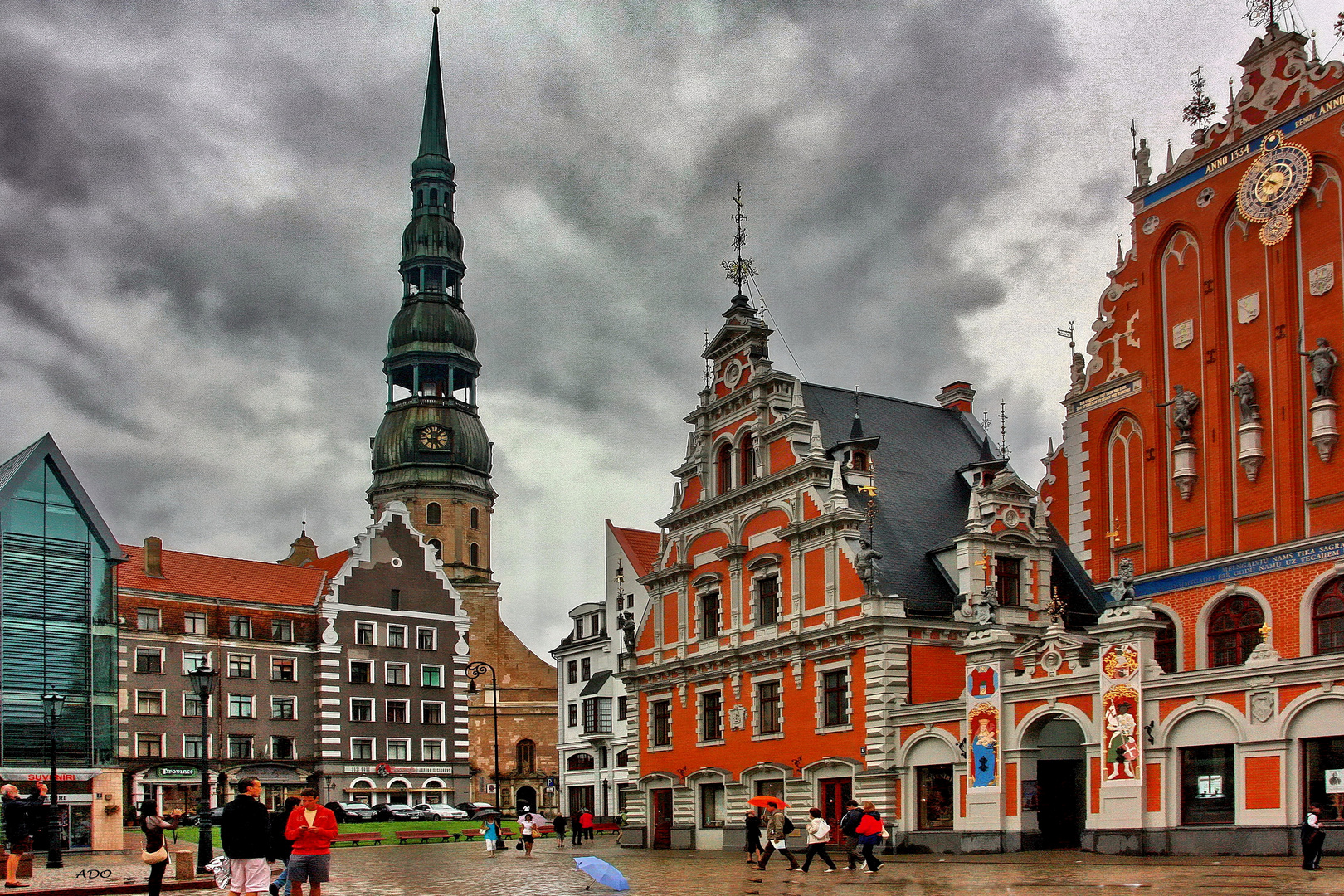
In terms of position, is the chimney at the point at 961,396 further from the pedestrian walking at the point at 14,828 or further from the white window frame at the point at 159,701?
the white window frame at the point at 159,701

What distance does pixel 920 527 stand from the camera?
43219 mm

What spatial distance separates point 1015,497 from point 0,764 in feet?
108

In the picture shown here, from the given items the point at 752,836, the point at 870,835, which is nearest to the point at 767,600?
the point at 752,836

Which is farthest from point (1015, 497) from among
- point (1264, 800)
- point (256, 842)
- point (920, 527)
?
point (256, 842)

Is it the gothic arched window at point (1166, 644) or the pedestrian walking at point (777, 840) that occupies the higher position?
the gothic arched window at point (1166, 644)

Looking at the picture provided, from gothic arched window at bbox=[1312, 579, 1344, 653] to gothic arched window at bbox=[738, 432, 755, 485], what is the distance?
18.6 metres

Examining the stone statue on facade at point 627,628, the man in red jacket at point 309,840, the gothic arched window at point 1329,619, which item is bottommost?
the man in red jacket at point 309,840

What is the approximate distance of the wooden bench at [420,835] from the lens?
57.5 m

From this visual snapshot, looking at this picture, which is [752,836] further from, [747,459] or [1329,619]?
[747,459]

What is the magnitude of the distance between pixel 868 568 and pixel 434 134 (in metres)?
→ 77.3

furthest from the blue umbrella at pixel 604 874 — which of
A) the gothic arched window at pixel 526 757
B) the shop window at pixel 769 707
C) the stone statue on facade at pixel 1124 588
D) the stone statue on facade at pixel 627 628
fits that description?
the gothic arched window at pixel 526 757

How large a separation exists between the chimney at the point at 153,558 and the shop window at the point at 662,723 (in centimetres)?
3319

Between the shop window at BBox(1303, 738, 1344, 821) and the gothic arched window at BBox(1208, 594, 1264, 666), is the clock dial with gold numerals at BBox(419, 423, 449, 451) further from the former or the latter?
the shop window at BBox(1303, 738, 1344, 821)

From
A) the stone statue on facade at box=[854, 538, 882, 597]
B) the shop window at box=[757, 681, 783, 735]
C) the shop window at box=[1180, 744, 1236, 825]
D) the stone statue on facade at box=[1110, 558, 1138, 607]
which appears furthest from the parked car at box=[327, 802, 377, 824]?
the shop window at box=[1180, 744, 1236, 825]
